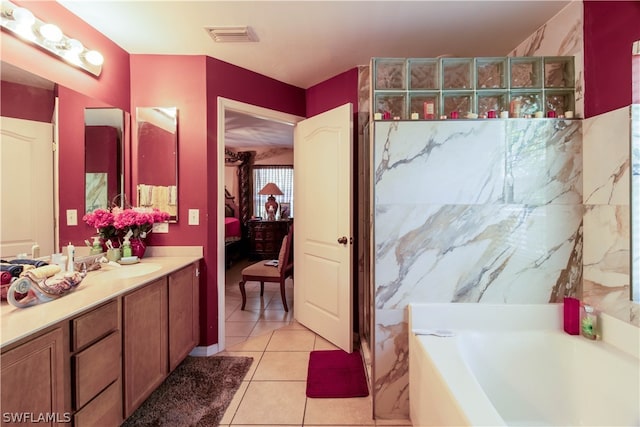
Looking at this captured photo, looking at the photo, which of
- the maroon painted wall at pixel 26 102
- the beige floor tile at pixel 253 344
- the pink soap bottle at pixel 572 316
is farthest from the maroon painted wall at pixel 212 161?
the pink soap bottle at pixel 572 316

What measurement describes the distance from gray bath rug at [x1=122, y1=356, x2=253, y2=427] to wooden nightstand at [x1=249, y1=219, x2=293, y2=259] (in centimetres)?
336

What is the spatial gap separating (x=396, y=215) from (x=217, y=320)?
1729 millimetres

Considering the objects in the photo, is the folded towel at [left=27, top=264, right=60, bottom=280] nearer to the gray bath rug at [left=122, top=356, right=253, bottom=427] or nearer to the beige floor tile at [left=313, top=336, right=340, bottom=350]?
the gray bath rug at [left=122, top=356, right=253, bottom=427]

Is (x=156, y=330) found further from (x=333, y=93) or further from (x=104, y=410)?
(x=333, y=93)

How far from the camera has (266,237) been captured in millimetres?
5664

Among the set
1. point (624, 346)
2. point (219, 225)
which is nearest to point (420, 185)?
point (624, 346)

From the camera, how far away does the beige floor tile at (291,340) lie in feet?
8.23

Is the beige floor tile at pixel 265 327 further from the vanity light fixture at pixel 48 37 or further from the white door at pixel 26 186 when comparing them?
the vanity light fixture at pixel 48 37

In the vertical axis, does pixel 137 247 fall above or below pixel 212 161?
below

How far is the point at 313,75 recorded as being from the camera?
2.70 m

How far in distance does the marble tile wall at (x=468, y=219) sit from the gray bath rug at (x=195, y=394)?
0.99 m

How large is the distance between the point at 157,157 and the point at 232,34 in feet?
3.61

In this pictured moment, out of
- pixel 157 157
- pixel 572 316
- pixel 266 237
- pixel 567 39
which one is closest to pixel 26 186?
pixel 157 157

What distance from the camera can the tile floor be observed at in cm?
171
